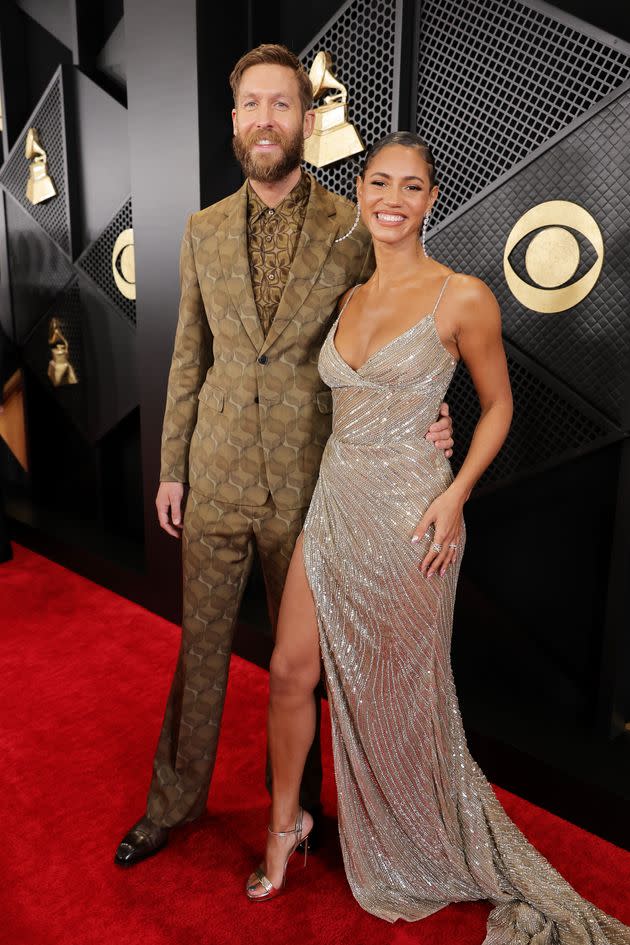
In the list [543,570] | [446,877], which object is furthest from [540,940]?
[543,570]

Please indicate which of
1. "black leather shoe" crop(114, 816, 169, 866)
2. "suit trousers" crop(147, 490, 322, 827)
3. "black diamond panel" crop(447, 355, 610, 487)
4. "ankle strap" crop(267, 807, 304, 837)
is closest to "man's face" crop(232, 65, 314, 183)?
"suit trousers" crop(147, 490, 322, 827)

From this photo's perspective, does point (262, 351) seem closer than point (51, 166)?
Yes

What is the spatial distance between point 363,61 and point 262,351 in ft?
5.27

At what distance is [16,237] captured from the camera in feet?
15.7

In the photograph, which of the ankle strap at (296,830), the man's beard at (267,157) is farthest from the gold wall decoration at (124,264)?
the ankle strap at (296,830)

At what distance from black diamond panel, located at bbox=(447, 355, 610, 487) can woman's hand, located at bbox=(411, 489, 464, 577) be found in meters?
0.92

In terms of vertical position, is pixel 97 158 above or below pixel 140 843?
above

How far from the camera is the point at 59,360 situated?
4.53m

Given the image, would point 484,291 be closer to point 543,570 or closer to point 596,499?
point 596,499

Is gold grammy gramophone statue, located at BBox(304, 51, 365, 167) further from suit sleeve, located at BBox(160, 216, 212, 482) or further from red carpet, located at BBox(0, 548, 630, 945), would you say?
red carpet, located at BBox(0, 548, 630, 945)

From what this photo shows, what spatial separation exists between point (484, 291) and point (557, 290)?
89cm

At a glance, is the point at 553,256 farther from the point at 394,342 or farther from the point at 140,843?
the point at 140,843

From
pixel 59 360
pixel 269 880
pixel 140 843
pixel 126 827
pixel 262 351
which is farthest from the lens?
pixel 59 360

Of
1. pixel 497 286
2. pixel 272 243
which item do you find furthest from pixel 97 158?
pixel 272 243
